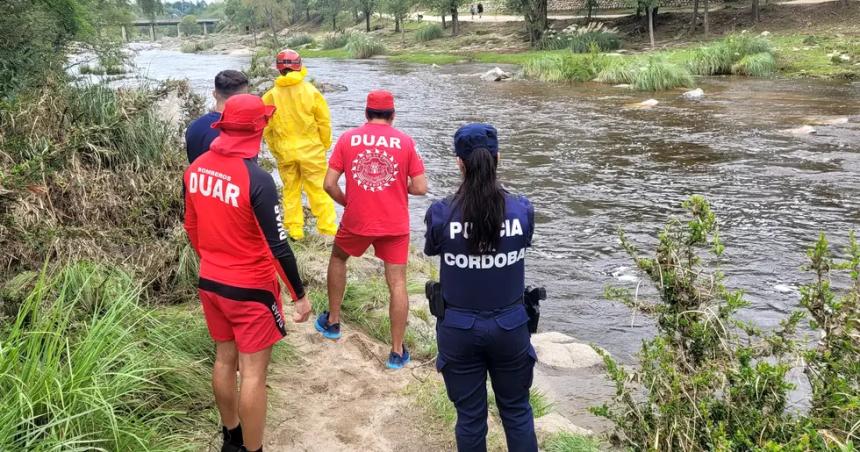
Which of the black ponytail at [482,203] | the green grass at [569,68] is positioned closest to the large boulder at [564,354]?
the black ponytail at [482,203]

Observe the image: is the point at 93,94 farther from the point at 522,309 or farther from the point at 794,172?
the point at 794,172

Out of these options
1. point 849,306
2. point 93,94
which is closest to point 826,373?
point 849,306

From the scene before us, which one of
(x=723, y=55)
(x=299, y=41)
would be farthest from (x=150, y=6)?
(x=299, y=41)

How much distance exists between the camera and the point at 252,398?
3471mm

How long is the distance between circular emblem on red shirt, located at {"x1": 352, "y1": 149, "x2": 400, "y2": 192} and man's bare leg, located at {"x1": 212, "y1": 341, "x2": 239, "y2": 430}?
155 centimetres

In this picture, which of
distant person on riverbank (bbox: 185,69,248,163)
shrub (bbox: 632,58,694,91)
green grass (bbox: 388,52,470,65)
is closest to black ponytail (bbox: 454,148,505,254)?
distant person on riverbank (bbox: 185,69,248,163)

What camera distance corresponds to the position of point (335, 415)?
4.35 metres

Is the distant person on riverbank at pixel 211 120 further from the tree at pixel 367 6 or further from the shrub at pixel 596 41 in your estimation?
the tree at pixel 367 6

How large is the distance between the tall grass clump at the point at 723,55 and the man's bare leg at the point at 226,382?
85.5ft

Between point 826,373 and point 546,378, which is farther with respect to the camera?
point 546,378

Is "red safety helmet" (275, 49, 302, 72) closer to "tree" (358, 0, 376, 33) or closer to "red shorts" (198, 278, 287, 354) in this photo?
"red shorts" (198, 278, 287, 354)

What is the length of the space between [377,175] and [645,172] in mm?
9332

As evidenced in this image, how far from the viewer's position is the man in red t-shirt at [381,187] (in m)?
4.72

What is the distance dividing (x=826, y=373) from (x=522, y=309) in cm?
137
